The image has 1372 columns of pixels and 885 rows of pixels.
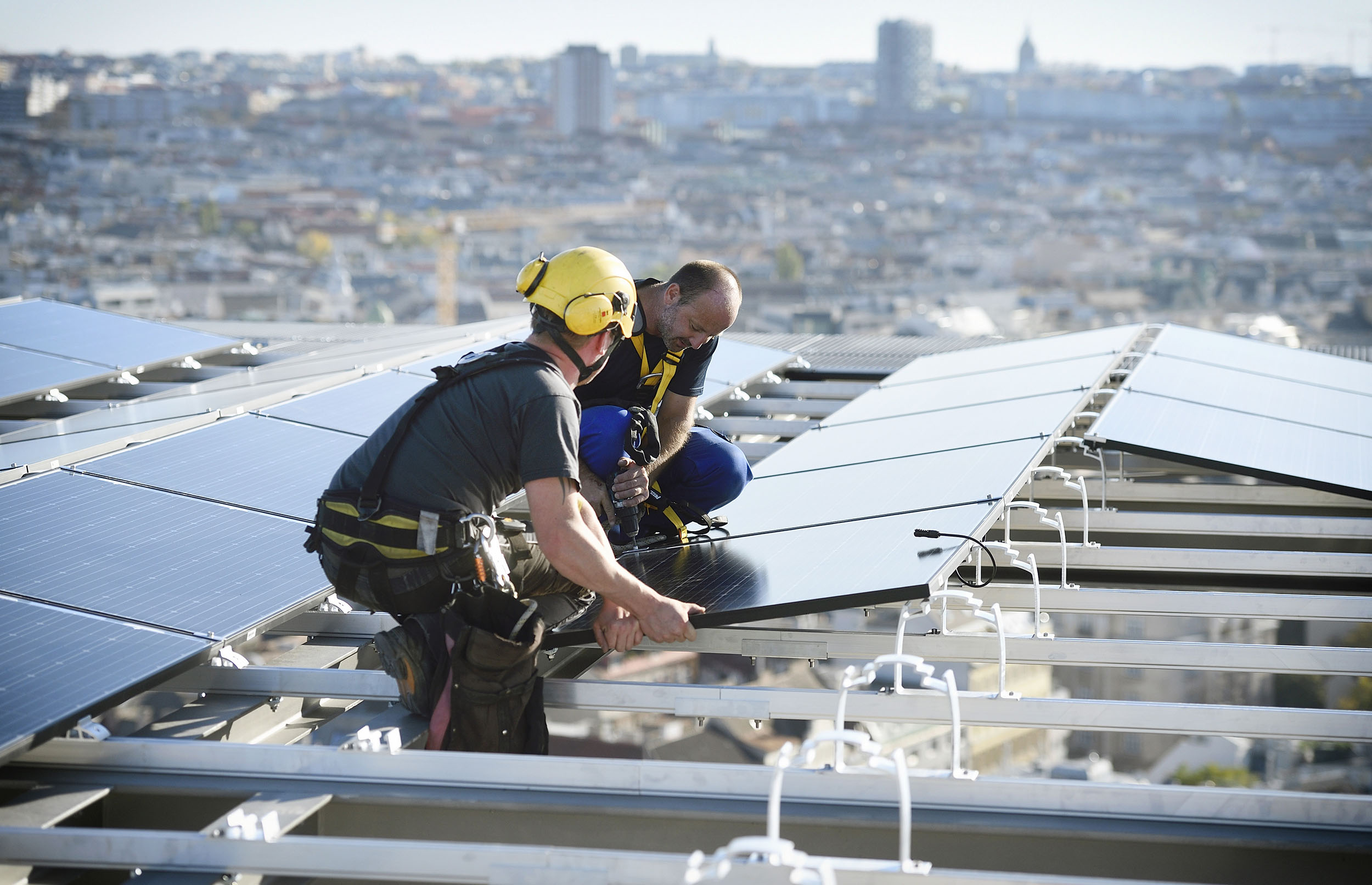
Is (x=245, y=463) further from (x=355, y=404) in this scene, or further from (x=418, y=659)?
(x=418, y=659)

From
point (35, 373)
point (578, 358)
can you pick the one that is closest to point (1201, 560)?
point (578, 358)

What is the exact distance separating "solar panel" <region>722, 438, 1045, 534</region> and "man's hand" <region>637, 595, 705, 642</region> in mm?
1400

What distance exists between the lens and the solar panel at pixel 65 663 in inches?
169

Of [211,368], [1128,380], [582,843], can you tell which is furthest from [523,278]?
[211,368]

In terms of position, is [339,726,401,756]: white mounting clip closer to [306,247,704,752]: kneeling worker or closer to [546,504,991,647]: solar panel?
[306,247,704,752]: kneeling worker

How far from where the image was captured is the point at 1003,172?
625ft

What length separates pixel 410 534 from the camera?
15.6 feet

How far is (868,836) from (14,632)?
3.03 metres

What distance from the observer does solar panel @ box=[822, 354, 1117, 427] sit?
31.1ft

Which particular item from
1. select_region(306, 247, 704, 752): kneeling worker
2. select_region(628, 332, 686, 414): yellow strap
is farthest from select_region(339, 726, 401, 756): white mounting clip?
select_region(628, 332, 686, 414): yellow strap

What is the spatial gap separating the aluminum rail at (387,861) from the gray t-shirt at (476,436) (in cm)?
136

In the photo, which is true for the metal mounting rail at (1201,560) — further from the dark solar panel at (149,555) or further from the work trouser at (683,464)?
the dark solar panel at (149,555)

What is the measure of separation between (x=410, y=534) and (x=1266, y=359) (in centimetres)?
936

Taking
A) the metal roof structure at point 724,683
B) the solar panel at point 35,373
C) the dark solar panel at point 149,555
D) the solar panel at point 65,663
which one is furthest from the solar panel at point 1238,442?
the solar panel at point 35,373
